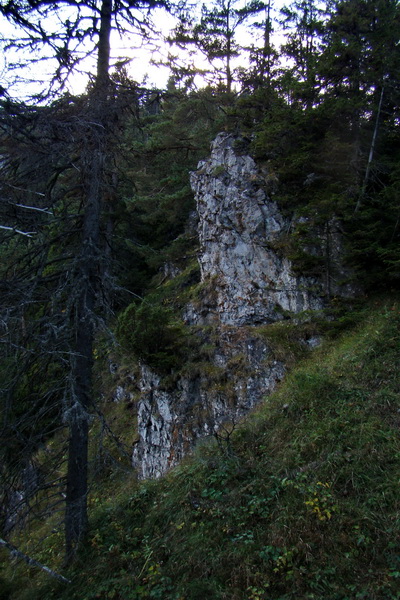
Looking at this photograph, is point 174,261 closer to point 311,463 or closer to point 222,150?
point 222,150

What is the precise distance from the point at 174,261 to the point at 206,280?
11.6 feet

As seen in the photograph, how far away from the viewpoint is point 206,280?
41.8 ft

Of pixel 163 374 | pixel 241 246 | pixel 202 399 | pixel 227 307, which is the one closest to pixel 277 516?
pixel 202 399

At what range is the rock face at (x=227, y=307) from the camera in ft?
32.0

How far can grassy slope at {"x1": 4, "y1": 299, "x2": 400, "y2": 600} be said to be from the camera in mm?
4234

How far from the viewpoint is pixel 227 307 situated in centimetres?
1160

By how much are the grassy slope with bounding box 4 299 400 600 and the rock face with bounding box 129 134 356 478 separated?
2418 millimetres

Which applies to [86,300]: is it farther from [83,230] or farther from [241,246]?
[241,246]

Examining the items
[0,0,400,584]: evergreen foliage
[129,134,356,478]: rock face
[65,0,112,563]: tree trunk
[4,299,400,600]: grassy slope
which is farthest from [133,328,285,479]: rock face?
[65,0,112,563]: tree trunk

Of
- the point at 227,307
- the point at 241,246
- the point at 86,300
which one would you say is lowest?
the point at 227,307

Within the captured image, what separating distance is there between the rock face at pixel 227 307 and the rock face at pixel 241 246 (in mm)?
31

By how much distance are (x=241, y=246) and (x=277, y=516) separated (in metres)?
8.62

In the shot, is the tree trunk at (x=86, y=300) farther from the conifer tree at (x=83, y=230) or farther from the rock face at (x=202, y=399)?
the rock face at (x=202, y=399)

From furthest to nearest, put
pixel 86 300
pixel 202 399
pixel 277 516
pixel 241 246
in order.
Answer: pixel 241 246 < pixel 202 399 < pixel 86 300 < pixel 277 516
